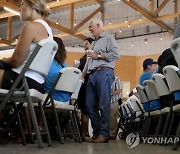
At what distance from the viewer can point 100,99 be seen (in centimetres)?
355

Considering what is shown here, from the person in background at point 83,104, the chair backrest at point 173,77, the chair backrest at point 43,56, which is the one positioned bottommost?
the person in background at point 83,104

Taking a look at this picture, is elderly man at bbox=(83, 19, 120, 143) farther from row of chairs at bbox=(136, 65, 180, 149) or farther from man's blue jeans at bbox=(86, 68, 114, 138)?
row of chairs at bbox=(136, 65, 180, 149)

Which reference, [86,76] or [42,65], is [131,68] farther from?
[42,65]

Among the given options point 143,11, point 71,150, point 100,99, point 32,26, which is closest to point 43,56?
point 32,26

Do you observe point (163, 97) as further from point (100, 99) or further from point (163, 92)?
point (100, 99)

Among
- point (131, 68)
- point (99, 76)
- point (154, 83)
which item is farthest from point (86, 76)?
point (131, 68)

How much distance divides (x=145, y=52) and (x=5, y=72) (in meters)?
11.1

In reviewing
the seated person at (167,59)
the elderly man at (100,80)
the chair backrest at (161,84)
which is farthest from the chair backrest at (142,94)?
the chair backrest at (161,84)

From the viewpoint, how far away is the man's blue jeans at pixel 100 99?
351cm

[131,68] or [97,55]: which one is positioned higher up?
[97,55]

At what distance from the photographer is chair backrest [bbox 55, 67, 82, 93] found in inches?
117

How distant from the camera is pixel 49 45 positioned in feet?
7.82

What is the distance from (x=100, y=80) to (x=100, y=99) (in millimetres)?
191

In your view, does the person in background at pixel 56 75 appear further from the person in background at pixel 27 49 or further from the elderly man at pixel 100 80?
the person in background at pixel 27 49
